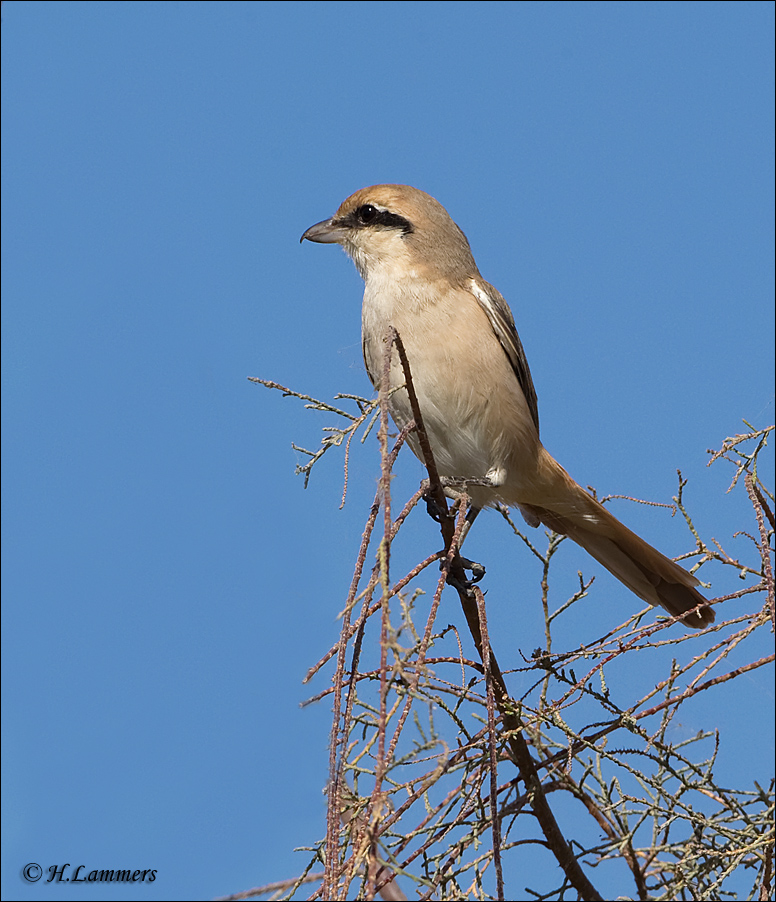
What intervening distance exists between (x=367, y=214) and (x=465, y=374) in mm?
1079

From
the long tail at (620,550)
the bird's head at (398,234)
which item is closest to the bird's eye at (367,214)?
the bird's head at (398,234)

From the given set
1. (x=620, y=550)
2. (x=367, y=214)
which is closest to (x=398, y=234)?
(x=367, y=214)

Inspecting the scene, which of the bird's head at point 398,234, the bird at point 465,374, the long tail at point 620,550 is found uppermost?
the bird's head at point 398,234

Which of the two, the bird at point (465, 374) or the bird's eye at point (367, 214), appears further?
the bird's eye at point (367, 214)

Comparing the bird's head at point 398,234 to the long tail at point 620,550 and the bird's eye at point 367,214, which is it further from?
the long tail at point 620,550

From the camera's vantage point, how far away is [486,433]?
13.5ft

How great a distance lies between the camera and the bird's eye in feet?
14.8

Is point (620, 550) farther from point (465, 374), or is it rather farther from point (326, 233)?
point (326, 233)

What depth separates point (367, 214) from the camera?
14.9 ft

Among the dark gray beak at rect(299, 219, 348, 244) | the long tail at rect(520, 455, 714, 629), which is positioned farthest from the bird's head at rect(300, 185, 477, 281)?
the long tail at rect(520, 455, 714, 629)

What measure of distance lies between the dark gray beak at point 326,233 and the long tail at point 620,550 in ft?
4.86

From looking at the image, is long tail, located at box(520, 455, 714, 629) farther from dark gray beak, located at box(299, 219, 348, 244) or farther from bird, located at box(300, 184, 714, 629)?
dark gray beak, located at box(299, 219, 348, 244)

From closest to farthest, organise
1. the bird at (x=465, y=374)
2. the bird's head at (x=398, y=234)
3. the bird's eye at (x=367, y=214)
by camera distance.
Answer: the bird at (x=465, y=374) → the bird's head at (x=398, y=234) → the bird's eye at (x=367, y=214)

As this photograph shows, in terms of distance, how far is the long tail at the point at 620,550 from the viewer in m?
4.30
